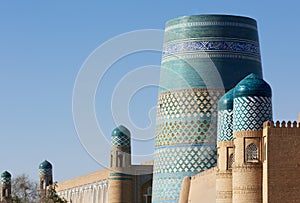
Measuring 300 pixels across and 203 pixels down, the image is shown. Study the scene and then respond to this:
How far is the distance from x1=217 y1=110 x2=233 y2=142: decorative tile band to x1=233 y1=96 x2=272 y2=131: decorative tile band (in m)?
1.77

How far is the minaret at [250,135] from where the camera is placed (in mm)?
19391

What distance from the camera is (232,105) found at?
2156 cm

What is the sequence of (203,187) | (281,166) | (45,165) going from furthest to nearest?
1. (45,165)
2. (203,187)
3. (281,166)

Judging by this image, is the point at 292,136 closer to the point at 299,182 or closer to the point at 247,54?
the point at 299,182

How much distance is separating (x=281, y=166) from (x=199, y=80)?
24.3 feet

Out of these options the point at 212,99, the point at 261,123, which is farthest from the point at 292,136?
the point at 212,99

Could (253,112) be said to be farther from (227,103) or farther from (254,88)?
(227,103)

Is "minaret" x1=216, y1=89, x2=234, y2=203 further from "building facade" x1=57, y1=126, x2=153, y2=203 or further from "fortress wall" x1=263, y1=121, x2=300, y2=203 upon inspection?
"building facade" x1=57, y1=126, x2=153, y2=203

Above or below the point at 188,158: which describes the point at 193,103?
above

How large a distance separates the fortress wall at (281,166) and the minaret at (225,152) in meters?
2.46

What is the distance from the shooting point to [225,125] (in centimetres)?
2164

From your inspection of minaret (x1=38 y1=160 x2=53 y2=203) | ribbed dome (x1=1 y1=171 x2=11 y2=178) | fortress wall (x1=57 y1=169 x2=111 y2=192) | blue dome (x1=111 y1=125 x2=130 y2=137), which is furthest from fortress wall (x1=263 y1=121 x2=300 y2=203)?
ribbed dome (x1=1 y1=171 x2=11 y2=178)

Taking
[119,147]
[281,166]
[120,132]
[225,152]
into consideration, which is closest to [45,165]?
[119,147]

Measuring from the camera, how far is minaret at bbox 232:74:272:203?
19.4m
